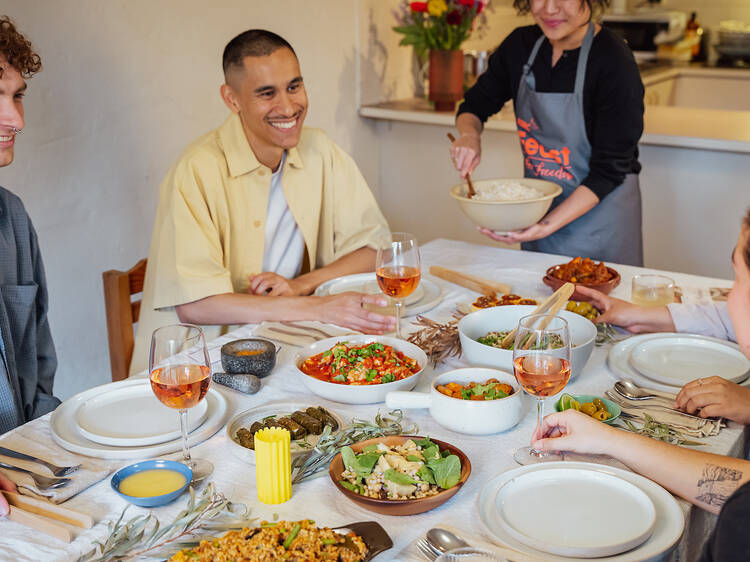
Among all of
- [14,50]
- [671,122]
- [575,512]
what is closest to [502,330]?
[575,512]

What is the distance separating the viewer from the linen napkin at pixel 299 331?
1.88m

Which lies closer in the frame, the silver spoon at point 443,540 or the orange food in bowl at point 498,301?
the silver spoon at point 443,540

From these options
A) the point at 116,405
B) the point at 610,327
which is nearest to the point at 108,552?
the point at 116,405

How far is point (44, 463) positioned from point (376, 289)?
113 cm

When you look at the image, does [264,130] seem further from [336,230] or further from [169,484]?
[169,484]

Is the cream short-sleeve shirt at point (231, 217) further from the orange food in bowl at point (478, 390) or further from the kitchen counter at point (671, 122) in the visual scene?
the kitchen counter at point (671, 122)

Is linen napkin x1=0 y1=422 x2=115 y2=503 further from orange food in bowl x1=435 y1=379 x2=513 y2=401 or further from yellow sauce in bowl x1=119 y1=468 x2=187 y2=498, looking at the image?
orange food in bowl x1=435 y1=379 x2=513 y2=401

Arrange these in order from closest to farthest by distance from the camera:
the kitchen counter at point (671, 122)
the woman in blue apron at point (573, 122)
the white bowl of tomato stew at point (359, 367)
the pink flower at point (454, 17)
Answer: the white bowl of tomato stew at point (359, 367) < the woman in blue apron at point (573, 122) < the kitchen counter at point (671, 122) < the pink flower at point (454, 17)

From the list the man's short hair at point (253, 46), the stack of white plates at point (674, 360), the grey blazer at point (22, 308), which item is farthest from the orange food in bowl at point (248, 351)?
the man's short hair at point (253, 46)

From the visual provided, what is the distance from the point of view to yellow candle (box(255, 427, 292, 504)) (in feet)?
3.94

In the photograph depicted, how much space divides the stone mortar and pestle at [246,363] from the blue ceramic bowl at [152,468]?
326 mm

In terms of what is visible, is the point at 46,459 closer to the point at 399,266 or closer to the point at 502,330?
the point at 399,266

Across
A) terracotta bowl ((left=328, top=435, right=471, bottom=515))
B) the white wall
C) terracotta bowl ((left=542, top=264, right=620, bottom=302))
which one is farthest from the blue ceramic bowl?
the white wall

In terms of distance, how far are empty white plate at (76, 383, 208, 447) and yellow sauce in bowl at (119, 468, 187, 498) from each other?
0.12m
